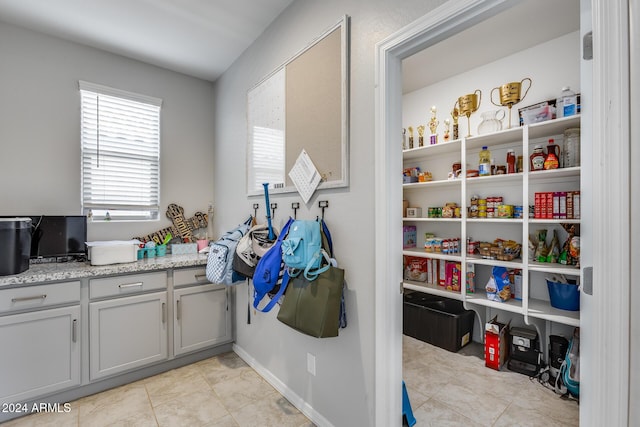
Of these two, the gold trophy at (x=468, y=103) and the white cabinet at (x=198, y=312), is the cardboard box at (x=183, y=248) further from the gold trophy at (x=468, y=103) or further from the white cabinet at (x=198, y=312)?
the gold trophy at (x=468, y=103)

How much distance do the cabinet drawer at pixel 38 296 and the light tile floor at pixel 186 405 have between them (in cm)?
72

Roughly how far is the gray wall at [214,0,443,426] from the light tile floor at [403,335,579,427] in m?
0.64

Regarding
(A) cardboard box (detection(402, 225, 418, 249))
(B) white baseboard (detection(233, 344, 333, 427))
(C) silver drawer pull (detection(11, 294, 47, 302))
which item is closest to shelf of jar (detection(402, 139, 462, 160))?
(A) cardboard box (detection(402, 225, 418, 249))

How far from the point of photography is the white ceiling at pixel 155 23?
6.75 feet

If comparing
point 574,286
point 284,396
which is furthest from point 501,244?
point 284,396

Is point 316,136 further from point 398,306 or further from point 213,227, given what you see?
point 213,227

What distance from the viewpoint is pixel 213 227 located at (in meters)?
3.21

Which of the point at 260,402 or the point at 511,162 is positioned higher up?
the point at 511,162

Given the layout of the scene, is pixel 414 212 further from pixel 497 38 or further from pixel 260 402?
pixel 260 402

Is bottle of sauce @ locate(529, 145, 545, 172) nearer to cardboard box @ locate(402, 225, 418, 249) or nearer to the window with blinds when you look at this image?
cardboard box @ locate(402, 225, 418, 249)

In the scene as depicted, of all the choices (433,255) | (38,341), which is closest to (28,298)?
(38,341)

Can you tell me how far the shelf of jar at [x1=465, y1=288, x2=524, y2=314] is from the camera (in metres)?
2.41

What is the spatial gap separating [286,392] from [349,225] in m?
1.34

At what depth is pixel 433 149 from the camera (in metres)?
3.07
